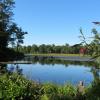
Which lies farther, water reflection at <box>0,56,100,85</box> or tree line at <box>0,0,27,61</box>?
tree line at <box>0,0,27,61</box>

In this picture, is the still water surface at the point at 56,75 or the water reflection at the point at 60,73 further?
the still water surface at the point at 56,75

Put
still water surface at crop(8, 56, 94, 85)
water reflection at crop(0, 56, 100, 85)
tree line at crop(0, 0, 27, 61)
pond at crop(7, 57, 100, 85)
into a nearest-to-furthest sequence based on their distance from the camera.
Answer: water reflection at crop(0, 56, 100, 85) → pond at crop(7, 57, 100, 85) → still water surface at crop(8, 56, 94, 85) → tree line at crop(0, 0, 27, 61)

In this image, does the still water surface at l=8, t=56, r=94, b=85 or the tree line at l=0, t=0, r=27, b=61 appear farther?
the tree line at l=0, t=0, r=27, b=61

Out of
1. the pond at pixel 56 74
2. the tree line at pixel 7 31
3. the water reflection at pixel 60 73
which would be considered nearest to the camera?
the water reflection at pixel 60 73

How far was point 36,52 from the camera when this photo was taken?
6924 inches

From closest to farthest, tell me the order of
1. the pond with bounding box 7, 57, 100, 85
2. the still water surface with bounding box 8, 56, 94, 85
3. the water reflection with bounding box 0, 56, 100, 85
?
the water reflection with bounding box 0, 56, 100, 85
the pond with bounding box 7, 57, 100, 85
the still water surface with bounding box 8, 56, 94, 85

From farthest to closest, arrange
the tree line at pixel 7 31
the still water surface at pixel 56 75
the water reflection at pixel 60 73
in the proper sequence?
1. the tree line at pixel 7 31
2. the still water surface at pixel 56 75
3. the water reflection at pixel 60 73

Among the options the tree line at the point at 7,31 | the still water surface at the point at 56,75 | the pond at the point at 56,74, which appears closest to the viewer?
the pond at the point at 56,74

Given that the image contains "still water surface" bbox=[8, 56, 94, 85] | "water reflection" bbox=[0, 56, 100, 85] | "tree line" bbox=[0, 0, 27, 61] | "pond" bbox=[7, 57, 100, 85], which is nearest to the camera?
"water reflection" bbox=[0, 56, 100, 85]

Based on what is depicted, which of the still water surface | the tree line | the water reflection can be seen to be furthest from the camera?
the tree line

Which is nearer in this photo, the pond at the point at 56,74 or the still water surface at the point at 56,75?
the pond at the point at 56,74

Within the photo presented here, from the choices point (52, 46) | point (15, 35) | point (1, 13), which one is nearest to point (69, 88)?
point (1, 13)

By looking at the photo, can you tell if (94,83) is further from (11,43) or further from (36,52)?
(36,52)

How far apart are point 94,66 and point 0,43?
76.3 metres
